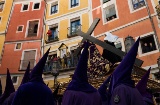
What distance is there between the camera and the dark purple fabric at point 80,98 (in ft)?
10.1

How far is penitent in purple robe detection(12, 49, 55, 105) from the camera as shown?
117 inches

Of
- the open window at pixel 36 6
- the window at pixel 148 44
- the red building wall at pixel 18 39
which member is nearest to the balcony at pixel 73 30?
the red building wall at pixel 18 39

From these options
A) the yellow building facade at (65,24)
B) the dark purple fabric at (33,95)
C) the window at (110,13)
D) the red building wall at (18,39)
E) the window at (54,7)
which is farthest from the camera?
the window at (54,7)

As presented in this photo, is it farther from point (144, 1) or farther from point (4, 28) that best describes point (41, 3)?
point (144, 1)

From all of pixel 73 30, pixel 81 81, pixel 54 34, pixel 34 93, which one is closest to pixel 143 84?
pixel 81 81

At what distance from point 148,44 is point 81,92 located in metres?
9.82

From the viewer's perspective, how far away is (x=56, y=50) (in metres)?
16.4

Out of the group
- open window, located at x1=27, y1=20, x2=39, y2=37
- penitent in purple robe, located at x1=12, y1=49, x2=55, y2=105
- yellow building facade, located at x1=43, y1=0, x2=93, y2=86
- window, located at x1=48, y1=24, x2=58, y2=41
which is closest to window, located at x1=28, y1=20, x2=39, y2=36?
open window, located at x1=27, y1=20, x2=39, y2=37

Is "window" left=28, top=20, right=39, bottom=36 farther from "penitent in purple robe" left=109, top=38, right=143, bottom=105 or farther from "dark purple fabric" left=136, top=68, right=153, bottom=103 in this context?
"penitent in purple robe" left=109, top=38, right=143, bottom=105

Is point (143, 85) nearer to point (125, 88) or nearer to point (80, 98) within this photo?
point (125, 88)

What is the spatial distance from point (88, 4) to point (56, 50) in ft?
14.9

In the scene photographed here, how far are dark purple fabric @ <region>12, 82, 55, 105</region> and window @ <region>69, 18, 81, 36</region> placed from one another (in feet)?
43.6

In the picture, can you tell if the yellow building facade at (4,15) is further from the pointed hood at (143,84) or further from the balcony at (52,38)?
the pointed hood at (143,84)

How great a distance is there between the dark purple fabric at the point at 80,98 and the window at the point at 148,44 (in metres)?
9.39
